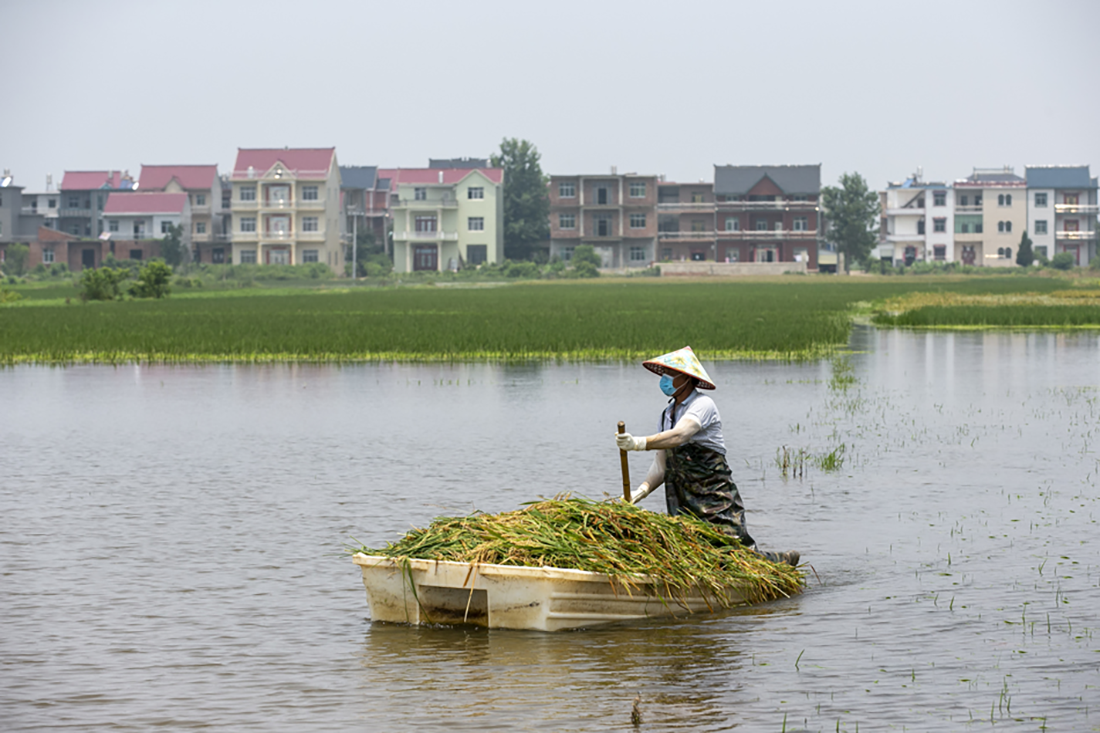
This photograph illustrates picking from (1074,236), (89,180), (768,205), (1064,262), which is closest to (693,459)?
(768,205)

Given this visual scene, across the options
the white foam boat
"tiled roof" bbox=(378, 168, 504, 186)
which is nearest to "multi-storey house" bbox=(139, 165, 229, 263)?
"tiled roof" bbox=(378, 168, 504, 186)

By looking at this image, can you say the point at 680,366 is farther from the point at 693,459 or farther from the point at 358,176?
the point at 358,176

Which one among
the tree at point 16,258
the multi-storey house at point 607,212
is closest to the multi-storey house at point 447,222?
the multi-storey house at point 607,212

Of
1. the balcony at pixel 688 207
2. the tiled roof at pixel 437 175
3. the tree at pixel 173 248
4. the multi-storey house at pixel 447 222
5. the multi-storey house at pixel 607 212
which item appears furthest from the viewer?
the balcony at pixel 688 207

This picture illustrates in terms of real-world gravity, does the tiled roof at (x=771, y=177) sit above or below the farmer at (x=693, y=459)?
above

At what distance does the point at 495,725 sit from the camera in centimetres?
659

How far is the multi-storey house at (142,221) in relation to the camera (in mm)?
107688

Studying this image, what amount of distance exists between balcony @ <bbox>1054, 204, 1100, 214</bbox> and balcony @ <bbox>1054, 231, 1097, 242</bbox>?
68.9 inches

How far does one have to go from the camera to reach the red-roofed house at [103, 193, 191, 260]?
108 meters

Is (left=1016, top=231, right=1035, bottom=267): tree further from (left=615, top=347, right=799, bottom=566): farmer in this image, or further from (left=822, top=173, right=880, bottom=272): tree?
(left=615, top=347, right=799, bottom=566): farmer

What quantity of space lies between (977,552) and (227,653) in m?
5.53

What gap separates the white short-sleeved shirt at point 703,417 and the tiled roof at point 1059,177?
4706 inches

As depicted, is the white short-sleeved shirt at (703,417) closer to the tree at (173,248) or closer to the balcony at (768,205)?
the tree at (173,248)

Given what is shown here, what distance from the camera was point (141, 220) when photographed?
108 metres
